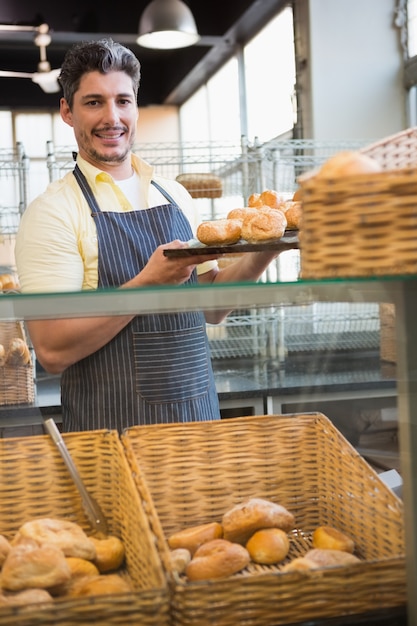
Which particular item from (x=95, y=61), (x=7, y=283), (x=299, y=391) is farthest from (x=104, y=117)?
(x=7, y=283)

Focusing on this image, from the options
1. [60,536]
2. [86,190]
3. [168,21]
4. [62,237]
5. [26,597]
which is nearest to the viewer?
[26,597]

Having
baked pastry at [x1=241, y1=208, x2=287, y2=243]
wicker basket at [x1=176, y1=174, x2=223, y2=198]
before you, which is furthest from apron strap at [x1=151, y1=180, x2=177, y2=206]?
wicker basket at [x1=176, y1=174, x2=223, y2=198]

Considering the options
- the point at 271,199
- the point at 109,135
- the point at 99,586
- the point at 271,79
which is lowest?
the point at 99,586

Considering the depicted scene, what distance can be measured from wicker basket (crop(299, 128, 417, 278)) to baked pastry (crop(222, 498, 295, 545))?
0.98 ft

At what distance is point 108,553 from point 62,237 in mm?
935

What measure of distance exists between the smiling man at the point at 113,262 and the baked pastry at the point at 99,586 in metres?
0.22

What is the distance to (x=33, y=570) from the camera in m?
0.80

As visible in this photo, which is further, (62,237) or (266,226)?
(62,237)

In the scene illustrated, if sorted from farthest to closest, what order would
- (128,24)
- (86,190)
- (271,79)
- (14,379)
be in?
(128,24) < (271,79) < (86,190) < (14,379)

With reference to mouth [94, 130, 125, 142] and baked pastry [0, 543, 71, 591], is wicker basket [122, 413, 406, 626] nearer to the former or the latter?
baked pastry [0, 543, 71, 591]

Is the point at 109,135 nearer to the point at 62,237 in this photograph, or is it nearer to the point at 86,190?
the point at 86,190

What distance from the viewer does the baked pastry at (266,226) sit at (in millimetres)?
1486

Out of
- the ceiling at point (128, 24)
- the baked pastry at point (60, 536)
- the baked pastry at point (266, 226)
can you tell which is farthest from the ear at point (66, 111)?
the ceiling at point (128, 24)

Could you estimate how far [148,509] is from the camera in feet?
2.87
